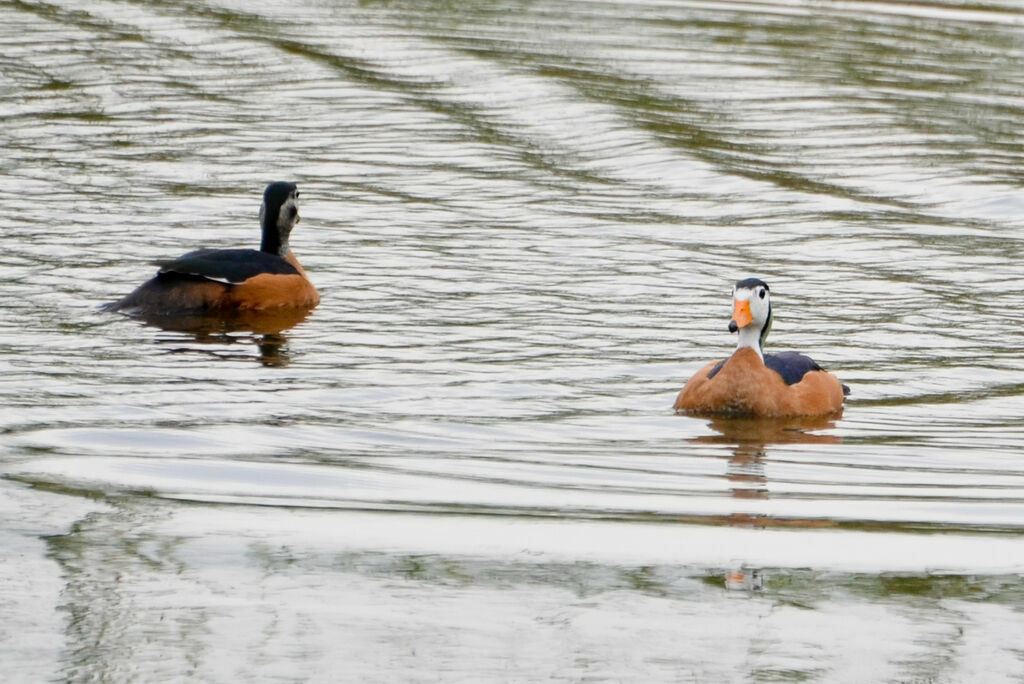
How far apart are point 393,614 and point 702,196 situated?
14.1 m

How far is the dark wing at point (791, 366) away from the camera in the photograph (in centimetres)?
1248

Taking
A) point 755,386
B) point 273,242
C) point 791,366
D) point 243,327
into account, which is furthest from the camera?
point 273,242

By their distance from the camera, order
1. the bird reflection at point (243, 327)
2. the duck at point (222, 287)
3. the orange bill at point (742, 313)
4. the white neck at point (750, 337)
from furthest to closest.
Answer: the duck at point (222, 287) → the bird reflection at point (243, 327) → the white neck at point (750, 337) → the orange bill at point (742, 313)

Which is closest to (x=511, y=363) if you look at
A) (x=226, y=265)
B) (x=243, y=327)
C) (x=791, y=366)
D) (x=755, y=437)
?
(x=791, y=366)

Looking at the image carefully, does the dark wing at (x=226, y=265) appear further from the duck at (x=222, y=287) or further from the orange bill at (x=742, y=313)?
the orange bill at (x=742, y=313)

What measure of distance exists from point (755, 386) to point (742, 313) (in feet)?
1.63

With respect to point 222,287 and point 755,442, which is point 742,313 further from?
point 222,287

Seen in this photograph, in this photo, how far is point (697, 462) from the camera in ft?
35.6

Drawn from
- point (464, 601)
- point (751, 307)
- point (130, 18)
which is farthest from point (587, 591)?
point (130, 18)

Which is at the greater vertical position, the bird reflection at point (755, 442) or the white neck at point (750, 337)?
the white neck at point (750, 337)

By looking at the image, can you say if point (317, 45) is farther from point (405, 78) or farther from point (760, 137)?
point (760, 137)

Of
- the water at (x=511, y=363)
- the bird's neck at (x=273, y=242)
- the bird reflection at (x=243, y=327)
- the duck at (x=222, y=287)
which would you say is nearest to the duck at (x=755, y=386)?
the water at (x=511, y=363)

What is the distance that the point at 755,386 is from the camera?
40.8 ft

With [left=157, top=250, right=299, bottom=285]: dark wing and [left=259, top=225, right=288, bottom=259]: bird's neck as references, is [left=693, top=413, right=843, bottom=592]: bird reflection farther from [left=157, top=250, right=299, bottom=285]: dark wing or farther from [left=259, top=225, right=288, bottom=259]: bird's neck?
[left=259, top=225, right=288, bottom=259]: bird's neck
